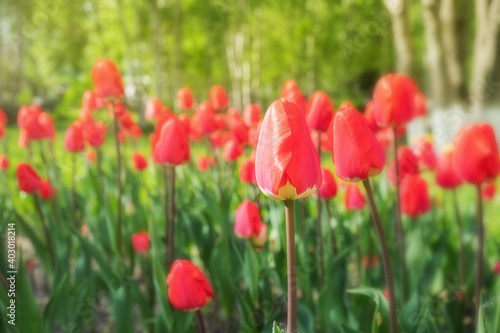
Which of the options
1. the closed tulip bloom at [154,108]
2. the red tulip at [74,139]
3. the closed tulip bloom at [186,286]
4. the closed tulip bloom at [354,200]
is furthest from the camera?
the closed tulip bloom at [154,108]

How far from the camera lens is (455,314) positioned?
4.95ft

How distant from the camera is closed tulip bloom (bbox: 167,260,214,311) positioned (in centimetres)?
97

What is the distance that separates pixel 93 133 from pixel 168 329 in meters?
1.34

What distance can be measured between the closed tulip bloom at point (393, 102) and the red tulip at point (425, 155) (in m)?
0.97

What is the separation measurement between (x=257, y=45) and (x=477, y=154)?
791 centimetres

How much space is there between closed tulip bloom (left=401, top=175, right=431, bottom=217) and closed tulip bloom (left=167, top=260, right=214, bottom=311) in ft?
3.74

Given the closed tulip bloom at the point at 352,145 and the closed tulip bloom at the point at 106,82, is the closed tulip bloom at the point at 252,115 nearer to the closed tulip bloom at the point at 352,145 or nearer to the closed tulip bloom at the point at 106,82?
the closed tulip bloom at the point at 106,82

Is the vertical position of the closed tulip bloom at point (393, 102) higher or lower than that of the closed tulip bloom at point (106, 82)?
lower

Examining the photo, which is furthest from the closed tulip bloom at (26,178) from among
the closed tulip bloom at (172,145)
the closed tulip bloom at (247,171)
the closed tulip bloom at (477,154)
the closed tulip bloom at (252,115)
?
the closed tulip bloom at (477,154)

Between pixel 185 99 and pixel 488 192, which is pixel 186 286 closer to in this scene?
pixel 185 99

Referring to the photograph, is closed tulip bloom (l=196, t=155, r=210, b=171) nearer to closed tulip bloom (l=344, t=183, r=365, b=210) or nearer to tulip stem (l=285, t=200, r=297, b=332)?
closed tulip bloom (l=344, t=183, r=365, b=210)

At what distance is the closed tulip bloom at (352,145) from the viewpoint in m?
0.84

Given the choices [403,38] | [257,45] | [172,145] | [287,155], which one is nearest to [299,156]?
[287,155]

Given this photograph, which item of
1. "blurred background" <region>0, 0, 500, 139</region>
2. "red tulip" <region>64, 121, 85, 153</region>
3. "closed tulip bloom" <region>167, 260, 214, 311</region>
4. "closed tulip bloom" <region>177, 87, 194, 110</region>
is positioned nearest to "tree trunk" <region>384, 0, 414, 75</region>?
"blurred background" <region>0, 0, 500, 139</region>
